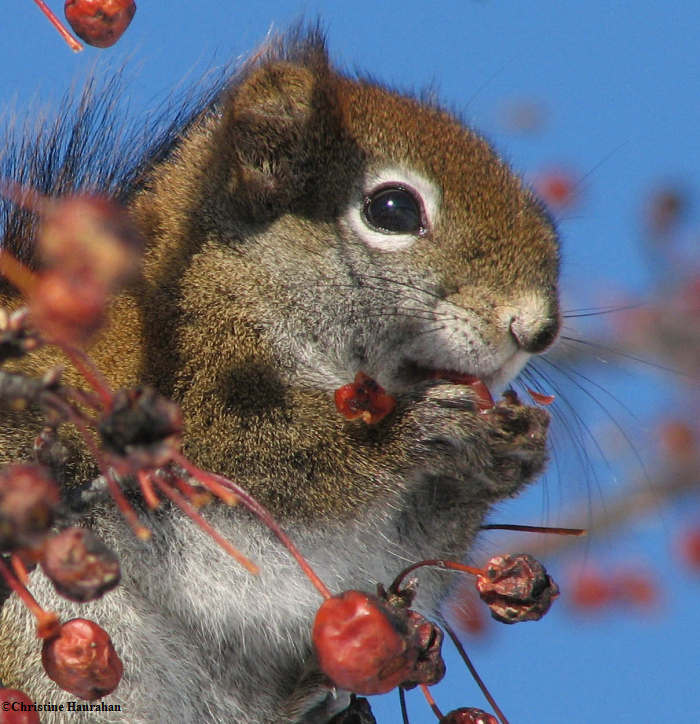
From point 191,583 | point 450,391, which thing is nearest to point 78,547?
point 191,583

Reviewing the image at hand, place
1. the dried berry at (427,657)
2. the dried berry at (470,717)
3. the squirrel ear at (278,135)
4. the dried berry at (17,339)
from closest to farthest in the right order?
1. the dried berry at (17,339)
2. the dried berry at (427,657)
3. the dried berry at (470,717)
4. the squirrel ear at (278,135)

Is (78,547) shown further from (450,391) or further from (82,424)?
(450,391)

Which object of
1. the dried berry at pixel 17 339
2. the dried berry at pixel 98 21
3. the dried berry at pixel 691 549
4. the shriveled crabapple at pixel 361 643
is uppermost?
the dried berry at pixel 98 21

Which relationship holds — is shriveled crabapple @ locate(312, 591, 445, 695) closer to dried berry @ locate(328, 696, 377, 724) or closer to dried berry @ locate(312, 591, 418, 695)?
dried berry @ locate(312, 591, 418, 695)

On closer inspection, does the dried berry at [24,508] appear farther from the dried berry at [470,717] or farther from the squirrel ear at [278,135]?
the squirrel ear at [278,135]

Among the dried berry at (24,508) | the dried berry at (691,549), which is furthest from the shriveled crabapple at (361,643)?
the dried berry at (691,549)

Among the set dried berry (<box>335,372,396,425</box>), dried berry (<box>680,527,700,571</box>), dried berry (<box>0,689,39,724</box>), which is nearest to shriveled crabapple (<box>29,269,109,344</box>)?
dried berry (<box>0,689,39,724</box>)
